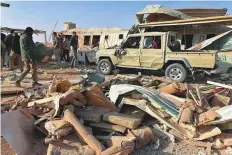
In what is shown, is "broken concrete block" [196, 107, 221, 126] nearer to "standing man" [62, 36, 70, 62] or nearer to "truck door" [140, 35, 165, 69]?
"truck door" [140, 35, 165, 69]

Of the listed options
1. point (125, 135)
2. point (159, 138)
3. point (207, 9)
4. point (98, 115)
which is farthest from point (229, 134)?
point (207, 9)

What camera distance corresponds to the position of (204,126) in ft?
14.3

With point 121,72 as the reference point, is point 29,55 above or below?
above

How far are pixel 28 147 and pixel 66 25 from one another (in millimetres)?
21708

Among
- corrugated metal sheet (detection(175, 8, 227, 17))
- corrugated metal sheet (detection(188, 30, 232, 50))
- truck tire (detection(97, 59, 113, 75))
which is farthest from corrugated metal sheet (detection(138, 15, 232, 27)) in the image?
corrugated metal sheet (detection(175, 8, 227, 17))

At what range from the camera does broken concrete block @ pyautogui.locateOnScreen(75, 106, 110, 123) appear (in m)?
4.29

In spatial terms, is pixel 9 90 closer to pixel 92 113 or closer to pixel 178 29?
pixel 92 113

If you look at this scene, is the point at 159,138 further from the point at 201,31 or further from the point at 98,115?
the point at 201,31

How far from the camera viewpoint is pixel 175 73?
938cm

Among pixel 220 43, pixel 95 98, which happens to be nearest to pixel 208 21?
pixel 220 43

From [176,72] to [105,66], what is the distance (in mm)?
3326

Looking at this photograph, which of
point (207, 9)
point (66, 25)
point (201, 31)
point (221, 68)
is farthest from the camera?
point (66, 25)

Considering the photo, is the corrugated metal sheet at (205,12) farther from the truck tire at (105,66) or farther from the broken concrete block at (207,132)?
the broken concrete block at (207,132)

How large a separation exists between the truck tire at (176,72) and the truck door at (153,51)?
1.41ft
